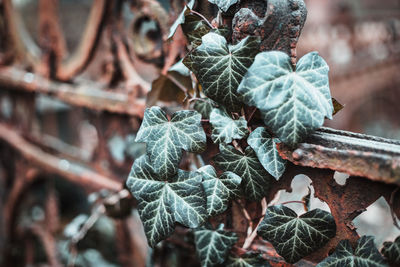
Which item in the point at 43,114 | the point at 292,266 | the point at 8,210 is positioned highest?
the point at 292,266

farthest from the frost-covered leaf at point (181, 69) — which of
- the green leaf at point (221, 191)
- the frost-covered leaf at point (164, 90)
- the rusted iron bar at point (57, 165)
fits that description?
the rusted iron bar at point (57, 165)

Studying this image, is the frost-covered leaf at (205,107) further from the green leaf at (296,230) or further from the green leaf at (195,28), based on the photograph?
the green leaf at (296,230)

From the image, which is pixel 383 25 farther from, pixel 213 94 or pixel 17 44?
pixel 213 94

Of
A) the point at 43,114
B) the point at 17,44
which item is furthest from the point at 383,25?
the point at 17,44

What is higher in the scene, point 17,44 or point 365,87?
point 365,87

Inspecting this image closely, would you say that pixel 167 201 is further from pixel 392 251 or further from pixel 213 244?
pixel 392 251

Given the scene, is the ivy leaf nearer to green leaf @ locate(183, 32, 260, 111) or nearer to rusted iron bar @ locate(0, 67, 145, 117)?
green leaf @ locate(183, 32, 260, 111)
